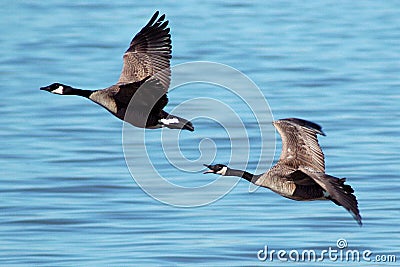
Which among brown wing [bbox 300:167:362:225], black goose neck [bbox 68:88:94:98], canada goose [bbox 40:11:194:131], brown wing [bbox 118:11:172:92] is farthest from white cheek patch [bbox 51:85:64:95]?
brown wing [bbox 300:167:362:225]

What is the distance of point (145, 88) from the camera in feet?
45.4

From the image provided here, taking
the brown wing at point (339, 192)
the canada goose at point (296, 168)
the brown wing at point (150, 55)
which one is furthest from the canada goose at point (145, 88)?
the brown wing at point (339, 192)

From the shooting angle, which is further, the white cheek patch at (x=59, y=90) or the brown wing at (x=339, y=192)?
the white cheek patch at (x=59, y=90)

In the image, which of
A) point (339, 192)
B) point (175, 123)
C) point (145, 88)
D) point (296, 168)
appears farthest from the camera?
point (145, 88)

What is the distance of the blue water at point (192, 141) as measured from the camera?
16.3 metres

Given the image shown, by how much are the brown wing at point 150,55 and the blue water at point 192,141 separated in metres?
2.36

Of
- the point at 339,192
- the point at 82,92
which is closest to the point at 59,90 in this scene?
the point at 82,92

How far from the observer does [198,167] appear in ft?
65.5

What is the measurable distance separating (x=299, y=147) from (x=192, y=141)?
8.86 m

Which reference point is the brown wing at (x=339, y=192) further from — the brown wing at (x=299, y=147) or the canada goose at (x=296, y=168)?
the brown wing at (x=299, y=147)

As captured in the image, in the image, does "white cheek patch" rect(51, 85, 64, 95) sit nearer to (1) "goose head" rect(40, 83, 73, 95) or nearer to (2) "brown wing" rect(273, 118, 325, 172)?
(1) "goose head" rect(40, 83, 73, 95)

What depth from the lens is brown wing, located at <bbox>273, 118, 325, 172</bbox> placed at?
13.3 m

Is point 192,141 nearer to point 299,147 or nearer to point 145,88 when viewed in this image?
point 145,88

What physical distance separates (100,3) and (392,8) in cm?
1028
